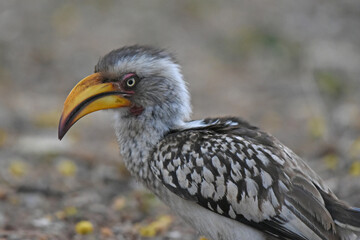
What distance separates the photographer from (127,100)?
5.22 metres

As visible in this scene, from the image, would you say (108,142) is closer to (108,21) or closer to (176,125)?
(176,125)

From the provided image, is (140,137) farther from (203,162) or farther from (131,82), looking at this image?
(203,162)

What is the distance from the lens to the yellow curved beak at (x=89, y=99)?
4.91 m

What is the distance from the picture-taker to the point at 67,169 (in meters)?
7.34

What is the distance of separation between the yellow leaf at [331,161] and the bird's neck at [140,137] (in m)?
2.68

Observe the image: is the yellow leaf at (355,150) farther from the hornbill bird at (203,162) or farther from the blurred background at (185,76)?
the hornbill bird at (203,162)

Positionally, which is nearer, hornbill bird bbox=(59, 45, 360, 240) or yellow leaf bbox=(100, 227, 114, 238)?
hornbill bird bbox=(59, 45, 360, 240)

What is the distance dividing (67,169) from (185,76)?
4544 mm

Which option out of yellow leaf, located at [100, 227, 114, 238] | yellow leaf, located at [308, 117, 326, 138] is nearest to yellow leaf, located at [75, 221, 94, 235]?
yellow leaf, located at [100, 227, 114, 238]

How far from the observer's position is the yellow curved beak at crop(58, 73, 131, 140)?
4.91 meters

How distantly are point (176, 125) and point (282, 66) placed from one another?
7.30 m

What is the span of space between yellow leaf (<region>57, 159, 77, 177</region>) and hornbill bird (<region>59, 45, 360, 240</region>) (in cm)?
218

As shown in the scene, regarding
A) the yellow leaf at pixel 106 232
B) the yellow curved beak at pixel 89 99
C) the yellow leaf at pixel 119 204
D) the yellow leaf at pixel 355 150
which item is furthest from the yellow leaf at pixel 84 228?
the yellow leaf at pixel 355 150

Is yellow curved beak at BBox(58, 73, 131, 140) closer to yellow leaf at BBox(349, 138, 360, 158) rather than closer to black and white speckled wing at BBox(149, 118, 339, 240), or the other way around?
black and white speckled wing at BBox(149, 118, 339, 240)
